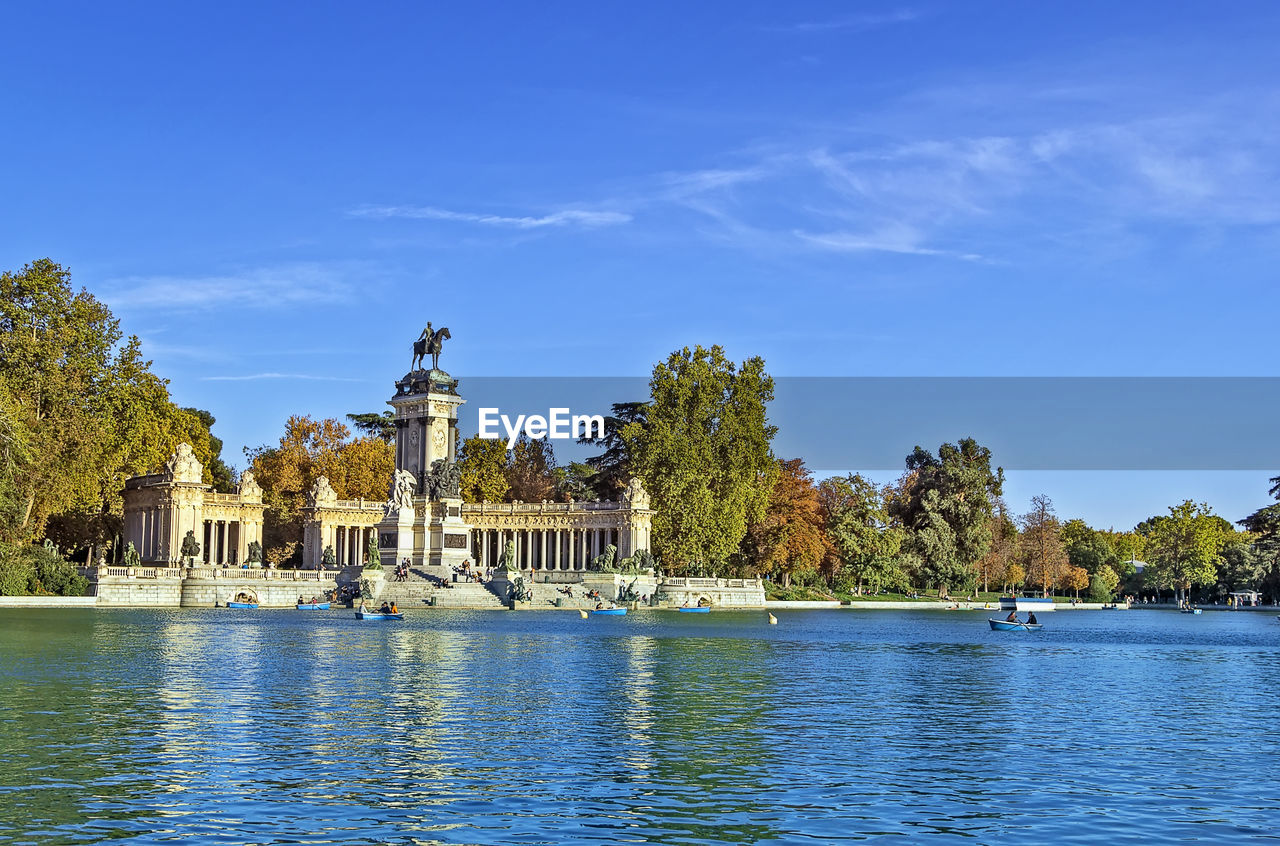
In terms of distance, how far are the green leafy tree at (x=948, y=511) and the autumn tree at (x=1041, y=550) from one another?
13186 millimetres

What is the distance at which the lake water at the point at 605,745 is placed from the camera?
57.0ft

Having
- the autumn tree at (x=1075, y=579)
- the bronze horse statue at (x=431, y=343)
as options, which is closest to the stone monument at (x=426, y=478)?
the bronze horse statue at (x=431, y=343)

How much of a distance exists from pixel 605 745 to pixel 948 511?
97.7 metres

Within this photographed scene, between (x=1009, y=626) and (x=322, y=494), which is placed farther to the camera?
(x=322, y=494)

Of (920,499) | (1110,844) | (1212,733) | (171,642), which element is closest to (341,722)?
(1110,844)

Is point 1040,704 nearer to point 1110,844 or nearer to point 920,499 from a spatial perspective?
point 1110,844

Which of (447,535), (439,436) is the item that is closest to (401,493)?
(447,535)

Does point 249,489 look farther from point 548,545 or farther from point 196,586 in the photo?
point 548,545

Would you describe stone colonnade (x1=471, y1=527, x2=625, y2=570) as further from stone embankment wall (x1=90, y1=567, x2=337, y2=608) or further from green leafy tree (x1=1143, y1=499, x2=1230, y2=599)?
green leafy tree (x1=1143, y1=499, x2=1230, y2=599)

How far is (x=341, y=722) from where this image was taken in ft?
84.3

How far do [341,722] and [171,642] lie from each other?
67.5 ft

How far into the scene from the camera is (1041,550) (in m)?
134

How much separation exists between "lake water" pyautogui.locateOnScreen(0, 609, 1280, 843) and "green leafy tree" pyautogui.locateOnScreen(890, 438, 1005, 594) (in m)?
68.2

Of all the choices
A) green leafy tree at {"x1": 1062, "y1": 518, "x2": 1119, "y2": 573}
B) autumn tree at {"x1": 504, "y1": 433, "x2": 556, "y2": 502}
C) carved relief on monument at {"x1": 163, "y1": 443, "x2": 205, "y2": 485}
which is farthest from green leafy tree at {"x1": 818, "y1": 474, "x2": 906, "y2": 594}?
carved relief on monument at {"x1": 163, "y1": 443, "x2": 205, "y2": 485}
